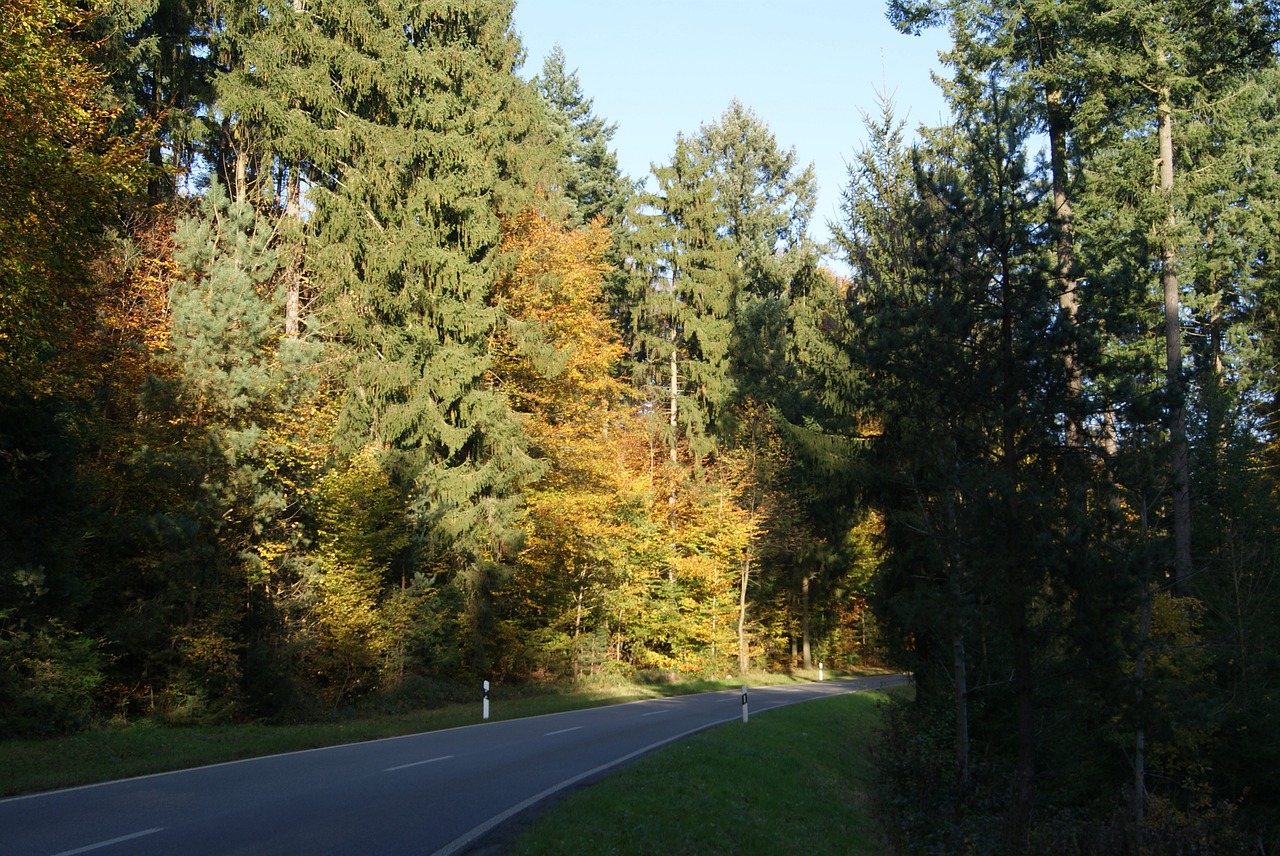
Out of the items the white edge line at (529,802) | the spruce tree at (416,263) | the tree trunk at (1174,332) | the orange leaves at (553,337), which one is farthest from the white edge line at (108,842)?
the orange leaves at (553,337)

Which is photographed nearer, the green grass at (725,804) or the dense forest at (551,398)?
the green grass at (725,804)

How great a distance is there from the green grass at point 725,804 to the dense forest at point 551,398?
187 cm

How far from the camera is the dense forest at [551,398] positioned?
46.4 ft

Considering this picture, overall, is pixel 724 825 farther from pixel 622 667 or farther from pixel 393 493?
pixel 622 667

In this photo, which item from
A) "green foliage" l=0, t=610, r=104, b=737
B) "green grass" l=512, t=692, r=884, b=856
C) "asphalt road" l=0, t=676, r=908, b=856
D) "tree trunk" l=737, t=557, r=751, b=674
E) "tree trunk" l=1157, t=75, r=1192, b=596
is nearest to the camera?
"asphalt road" l=0, t=676, r=908, b=856

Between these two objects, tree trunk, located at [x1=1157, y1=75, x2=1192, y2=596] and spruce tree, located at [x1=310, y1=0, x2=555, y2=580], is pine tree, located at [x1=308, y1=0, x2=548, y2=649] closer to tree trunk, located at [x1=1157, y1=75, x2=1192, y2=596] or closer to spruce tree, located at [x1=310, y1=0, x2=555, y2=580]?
spruce tree, located at [x1=310, y1=0, x2=555, y2=580]

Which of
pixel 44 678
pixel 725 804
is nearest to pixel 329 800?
pixel 725 804

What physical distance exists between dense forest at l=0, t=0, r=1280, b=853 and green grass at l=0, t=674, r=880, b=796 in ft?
3.53

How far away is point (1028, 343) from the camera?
14.2 m

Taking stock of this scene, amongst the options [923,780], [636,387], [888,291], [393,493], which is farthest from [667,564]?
[888,291]

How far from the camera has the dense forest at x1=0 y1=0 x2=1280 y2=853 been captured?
46.4 feet

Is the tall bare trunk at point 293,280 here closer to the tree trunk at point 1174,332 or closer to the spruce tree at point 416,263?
the spruce tree at point 416,263

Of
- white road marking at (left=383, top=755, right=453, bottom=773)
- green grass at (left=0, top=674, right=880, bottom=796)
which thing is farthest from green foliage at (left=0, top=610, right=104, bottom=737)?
white road marking at (left=383, top=755, right=453, bottom=773)

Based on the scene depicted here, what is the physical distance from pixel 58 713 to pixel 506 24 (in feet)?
83.2
